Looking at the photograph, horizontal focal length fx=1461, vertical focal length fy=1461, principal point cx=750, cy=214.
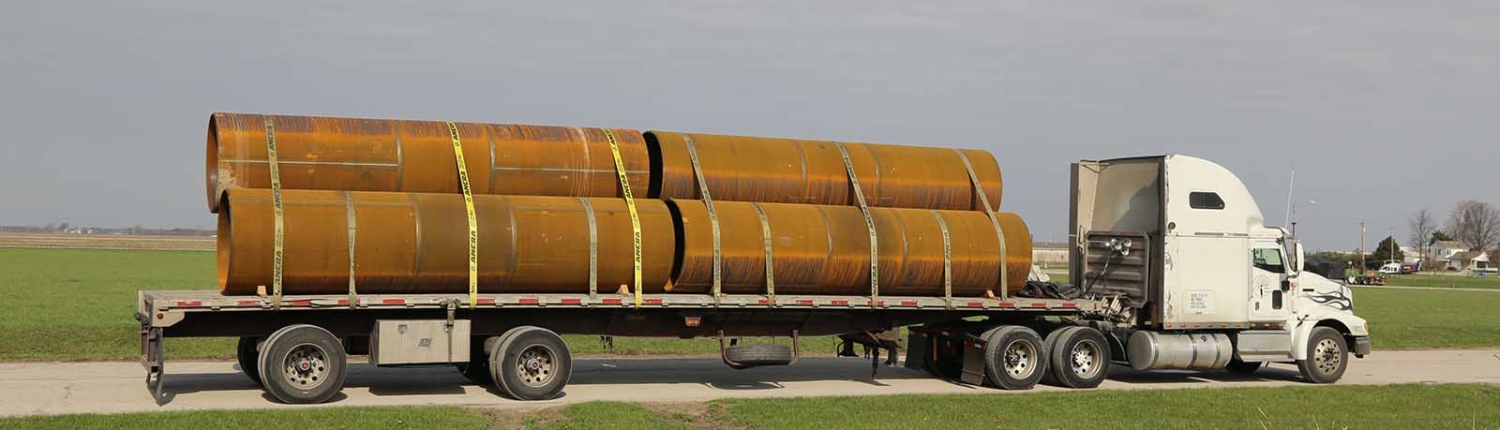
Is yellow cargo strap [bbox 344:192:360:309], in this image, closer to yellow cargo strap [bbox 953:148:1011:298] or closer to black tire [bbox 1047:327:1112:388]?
yellow cargo strap [bbox 953:148:1011:298]

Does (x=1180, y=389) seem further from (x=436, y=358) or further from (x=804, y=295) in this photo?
(x=436, y=358)

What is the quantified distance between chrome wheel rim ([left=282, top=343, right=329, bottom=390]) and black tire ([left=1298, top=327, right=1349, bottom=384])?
14364 millimetres

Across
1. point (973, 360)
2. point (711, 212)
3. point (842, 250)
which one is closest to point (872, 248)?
point (842, 250)

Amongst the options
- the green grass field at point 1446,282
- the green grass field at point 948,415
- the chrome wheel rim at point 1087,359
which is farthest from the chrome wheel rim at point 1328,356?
the green grass field at point 1446,282

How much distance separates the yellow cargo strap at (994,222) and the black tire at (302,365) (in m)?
8.95

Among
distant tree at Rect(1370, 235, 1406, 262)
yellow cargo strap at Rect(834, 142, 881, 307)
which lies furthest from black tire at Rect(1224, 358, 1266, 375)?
distant tree at Rect(1370, 235, 1406, 262)

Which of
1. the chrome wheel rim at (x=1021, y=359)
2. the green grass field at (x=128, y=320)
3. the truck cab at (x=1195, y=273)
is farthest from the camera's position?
the green grass field at (x=128, y=320)

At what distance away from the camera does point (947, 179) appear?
2072 centimetres

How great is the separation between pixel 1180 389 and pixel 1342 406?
2146 millimetres

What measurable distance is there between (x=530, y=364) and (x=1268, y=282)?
11359mm

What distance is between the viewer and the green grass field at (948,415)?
14.1 m

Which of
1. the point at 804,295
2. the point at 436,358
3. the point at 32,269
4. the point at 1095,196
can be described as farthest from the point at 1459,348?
the point at 32,269

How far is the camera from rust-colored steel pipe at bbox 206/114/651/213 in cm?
1681

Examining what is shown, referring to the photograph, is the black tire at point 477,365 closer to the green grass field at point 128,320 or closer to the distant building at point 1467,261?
the green grass field at point 128,320
